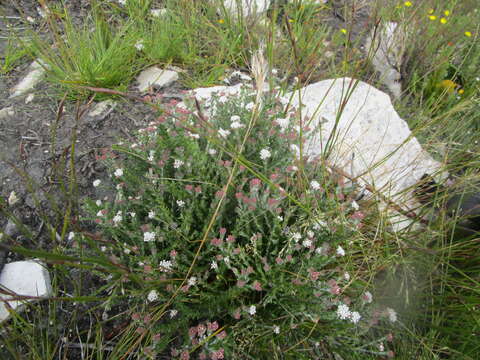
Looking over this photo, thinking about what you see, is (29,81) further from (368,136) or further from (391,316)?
(391,316)

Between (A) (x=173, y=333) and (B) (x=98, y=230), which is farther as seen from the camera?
(B) (x=98, y=230)

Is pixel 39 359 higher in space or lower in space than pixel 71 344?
higher

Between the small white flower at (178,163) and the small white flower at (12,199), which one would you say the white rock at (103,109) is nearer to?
the small white flower at (12,199)

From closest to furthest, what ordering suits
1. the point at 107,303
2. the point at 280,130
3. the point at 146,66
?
the point at 107,303, the point at 280,130, the point at 146,66

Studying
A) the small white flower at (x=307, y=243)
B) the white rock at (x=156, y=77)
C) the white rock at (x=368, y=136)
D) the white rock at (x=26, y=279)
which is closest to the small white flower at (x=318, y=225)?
the small white flower at (x=307, y=243)

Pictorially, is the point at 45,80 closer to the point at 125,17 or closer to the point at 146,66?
the point at 146,66

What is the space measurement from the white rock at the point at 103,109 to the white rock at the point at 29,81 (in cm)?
57

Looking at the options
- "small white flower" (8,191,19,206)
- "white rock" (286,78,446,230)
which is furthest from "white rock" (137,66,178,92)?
"small white flower" (8,191,19,206)

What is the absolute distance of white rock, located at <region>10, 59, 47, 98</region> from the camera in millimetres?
2850

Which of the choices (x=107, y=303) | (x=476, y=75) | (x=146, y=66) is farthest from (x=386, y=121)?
(x=107, y=303)

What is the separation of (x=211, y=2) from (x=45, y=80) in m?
1.92

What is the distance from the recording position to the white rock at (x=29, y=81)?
2850 millimetres

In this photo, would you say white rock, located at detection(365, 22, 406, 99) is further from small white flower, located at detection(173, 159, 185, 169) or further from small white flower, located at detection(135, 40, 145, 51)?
small white flower, located at detection(173, 159, 185, 169)

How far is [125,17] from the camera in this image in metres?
3.59
